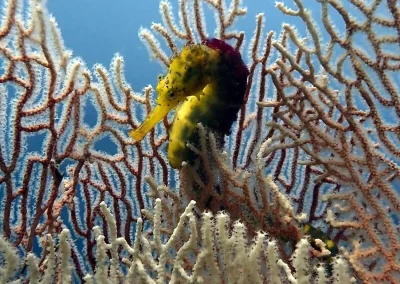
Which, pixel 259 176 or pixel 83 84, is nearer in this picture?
pixel 259 176

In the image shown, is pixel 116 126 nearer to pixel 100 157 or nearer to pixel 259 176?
pixel 100 157

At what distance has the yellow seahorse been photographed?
221 cm

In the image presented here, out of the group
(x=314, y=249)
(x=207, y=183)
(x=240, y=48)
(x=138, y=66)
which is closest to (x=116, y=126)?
(x=207, y=183)

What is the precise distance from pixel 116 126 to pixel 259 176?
1202mm

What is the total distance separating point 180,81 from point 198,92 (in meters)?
0.16

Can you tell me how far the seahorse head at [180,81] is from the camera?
2184 millimetres

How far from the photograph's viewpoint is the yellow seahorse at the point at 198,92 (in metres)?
2.21

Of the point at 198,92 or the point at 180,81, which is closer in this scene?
the point at 180,81

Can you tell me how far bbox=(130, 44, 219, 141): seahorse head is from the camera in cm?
218

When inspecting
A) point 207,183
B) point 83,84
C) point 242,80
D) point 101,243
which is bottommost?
point 101,243

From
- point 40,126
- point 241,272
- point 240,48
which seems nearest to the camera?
point 241,272

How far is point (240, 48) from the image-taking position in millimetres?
3162

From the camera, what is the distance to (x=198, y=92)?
2.35 metres

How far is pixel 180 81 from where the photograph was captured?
2.23 metres
